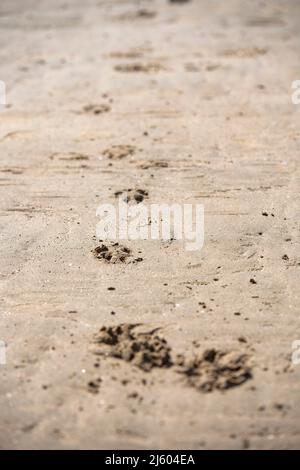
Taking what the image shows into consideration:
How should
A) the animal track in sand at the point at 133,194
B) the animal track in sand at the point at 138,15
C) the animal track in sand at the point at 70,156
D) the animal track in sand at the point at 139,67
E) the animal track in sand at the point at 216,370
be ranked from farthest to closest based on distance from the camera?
the animal track in sand at the point at 138,15
the animal track in sand at the point at 139,67
the animal track in sand at the point at 70,156
the animal track in sand at the point at 133,194
the animal track in sand at the point at 216,370

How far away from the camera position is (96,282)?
10.7 feet

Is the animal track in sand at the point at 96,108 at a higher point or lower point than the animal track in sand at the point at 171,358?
higher

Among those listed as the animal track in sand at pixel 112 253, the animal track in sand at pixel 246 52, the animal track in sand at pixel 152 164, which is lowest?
the animal track in sand at pixel 112 253

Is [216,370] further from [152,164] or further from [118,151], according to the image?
[118,151]

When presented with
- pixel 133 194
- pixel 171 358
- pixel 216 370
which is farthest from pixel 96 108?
pixel 216 370

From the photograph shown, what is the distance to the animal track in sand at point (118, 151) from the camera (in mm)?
4523

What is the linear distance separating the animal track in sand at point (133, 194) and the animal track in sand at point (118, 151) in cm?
53

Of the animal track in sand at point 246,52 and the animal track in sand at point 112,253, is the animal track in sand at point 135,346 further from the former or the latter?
the animal track in sand at point 246,52

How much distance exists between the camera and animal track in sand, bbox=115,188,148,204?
3992 mm

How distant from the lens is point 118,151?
181 inches

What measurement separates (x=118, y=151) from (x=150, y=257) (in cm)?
143

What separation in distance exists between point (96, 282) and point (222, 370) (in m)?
0.96

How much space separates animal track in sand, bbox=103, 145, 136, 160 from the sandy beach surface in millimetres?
28

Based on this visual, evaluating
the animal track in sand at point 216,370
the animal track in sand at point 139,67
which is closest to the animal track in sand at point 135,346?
the animal track in sand at point 216,370
